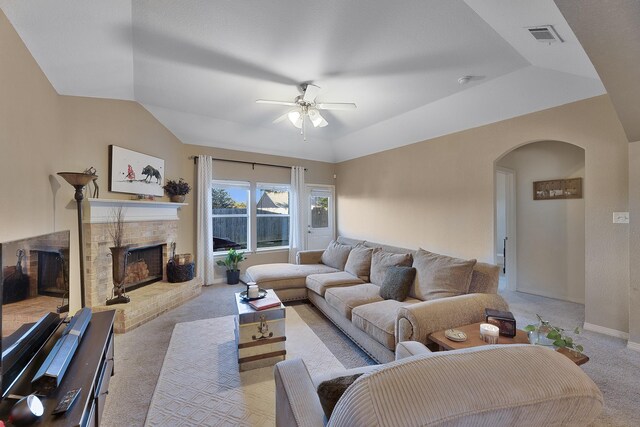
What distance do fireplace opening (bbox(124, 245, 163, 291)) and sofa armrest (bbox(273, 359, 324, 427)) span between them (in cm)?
335

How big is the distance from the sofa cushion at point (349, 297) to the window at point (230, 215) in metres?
2.80

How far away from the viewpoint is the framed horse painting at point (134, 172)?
3426 millimetres

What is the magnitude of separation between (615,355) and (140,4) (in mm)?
4910

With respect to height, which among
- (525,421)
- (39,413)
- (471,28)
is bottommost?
(39,413)

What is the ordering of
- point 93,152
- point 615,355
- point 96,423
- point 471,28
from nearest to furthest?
1. point 96,423
2. point 471,28
3. point 615,355
4. point 93,152

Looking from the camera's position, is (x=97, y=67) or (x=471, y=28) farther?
(x=97, y=67)

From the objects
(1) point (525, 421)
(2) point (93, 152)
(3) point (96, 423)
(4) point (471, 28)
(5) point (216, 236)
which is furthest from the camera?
(5) point (216, 236)

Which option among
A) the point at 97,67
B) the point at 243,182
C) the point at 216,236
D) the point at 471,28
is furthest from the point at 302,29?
the point at 216,236

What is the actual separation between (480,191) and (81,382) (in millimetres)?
4185

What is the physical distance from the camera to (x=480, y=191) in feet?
11.8

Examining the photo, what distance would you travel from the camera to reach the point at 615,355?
2.38 meters

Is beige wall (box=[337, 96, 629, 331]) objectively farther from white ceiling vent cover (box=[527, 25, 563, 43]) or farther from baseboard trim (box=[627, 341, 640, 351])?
white ceiling vent cover (box=[527, 25, 563, 43])

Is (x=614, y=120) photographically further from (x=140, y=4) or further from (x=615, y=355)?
(x=140, y=4)

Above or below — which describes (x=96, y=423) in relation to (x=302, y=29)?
below
